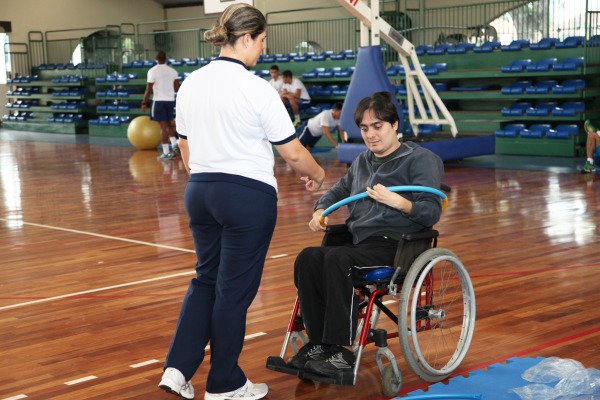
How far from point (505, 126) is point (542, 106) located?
0.60m

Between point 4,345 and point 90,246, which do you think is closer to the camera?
point 4,345

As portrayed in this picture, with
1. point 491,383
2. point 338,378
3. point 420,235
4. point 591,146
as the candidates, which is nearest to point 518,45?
point 591,146

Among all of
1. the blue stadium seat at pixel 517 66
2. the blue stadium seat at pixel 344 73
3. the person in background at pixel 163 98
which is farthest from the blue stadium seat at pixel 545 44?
the person in background at pixel 163 98

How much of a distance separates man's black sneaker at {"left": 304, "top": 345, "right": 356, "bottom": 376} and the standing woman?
26cm

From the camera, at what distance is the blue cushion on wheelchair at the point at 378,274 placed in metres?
3.30

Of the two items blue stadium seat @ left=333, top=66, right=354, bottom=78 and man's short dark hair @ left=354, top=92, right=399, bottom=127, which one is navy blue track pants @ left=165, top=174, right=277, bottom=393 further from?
blue stadium seat @ left=333, top=66, right=354, bottom=78

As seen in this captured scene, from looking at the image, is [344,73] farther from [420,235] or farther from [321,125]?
[420,235]

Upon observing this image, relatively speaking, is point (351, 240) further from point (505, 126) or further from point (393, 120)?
point (505, 126)

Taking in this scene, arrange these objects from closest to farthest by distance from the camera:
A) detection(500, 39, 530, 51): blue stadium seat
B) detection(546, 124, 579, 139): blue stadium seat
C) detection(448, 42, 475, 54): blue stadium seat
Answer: detection(546, 124, 579, 139): blue stadium seat, detection(500, 39, 530, 51): blue stadium seat, detection(448, 42, 475, 54): blue stadium seat

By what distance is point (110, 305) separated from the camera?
4.79m

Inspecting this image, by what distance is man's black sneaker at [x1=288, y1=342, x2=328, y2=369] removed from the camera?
3.34 meters

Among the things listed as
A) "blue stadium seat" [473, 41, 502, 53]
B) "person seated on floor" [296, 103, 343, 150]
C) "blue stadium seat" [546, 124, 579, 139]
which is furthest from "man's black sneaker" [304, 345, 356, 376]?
"blue stadium seat" [473, 41, 502, 53]

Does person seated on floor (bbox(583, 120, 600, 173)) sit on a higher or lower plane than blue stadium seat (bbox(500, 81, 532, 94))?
lower

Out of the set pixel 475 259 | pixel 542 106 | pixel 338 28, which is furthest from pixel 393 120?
pixel 338 28
